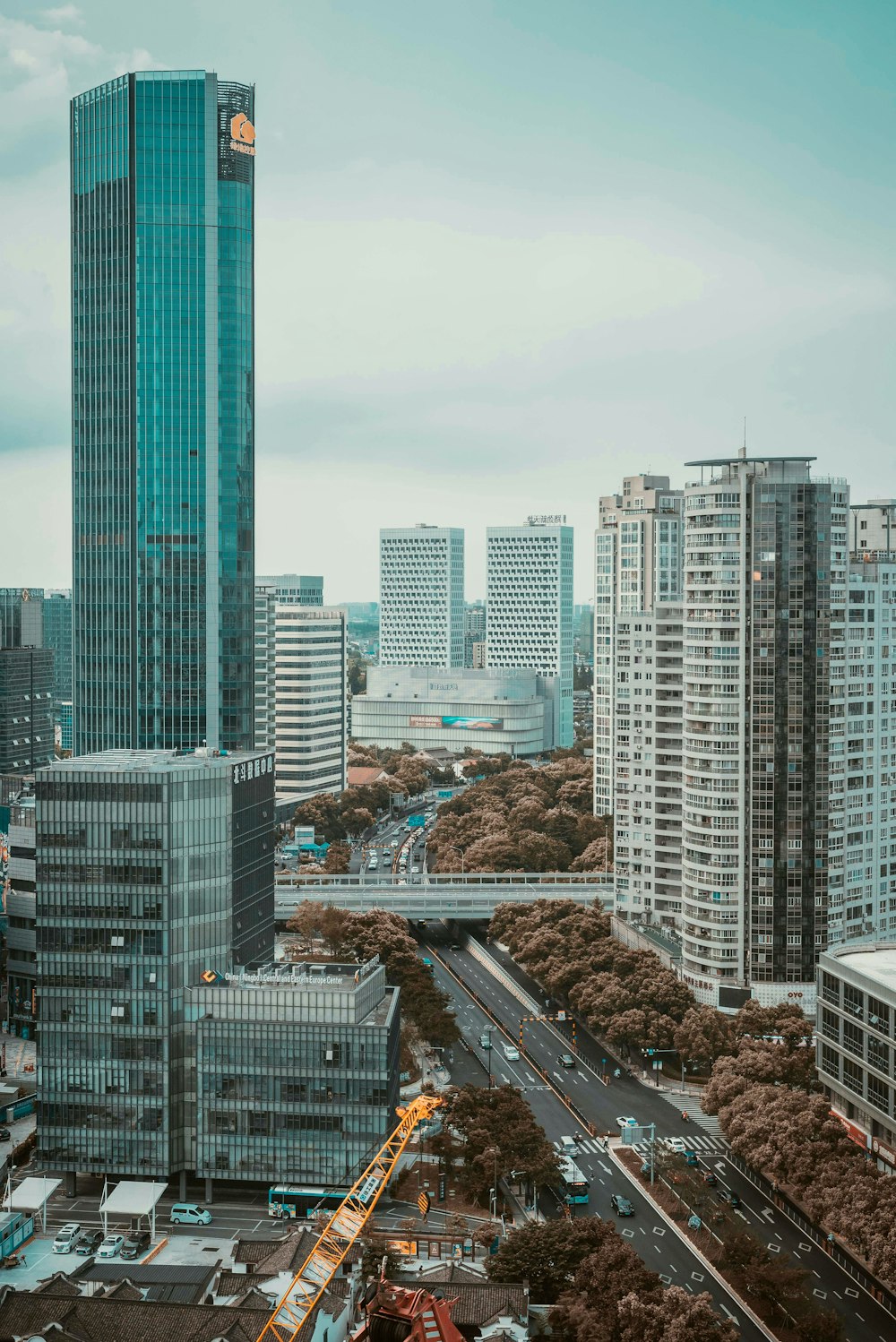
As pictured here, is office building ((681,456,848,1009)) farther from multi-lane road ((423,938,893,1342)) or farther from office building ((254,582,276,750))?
office building ((254,582,276,750))

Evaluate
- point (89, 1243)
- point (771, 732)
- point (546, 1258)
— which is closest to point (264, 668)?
point (771, 732)

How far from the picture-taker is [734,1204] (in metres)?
82.3

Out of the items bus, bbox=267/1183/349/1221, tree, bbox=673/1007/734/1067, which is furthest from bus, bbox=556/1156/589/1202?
tree, bbox=673/1007/734/1067

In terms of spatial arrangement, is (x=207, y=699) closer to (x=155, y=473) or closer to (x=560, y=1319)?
(x=155, y=473)

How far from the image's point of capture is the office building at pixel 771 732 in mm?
111500

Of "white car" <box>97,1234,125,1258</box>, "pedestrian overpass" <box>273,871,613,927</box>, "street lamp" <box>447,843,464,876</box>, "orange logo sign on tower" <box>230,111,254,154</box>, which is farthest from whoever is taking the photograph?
"street lamp" <box>447,843,464,876</box>

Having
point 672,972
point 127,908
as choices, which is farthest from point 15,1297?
point 672,972

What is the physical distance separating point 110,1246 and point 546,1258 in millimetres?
22530

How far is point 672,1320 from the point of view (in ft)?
202

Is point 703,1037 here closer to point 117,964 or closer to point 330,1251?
point 330,1251

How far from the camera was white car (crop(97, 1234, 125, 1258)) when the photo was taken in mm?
75875

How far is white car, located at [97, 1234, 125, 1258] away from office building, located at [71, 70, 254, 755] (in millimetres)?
62236

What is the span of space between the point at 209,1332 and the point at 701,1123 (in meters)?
41.3

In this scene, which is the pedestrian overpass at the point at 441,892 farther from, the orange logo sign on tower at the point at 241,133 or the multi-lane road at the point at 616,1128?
the orange logo sign on tower at the point at 241,133
